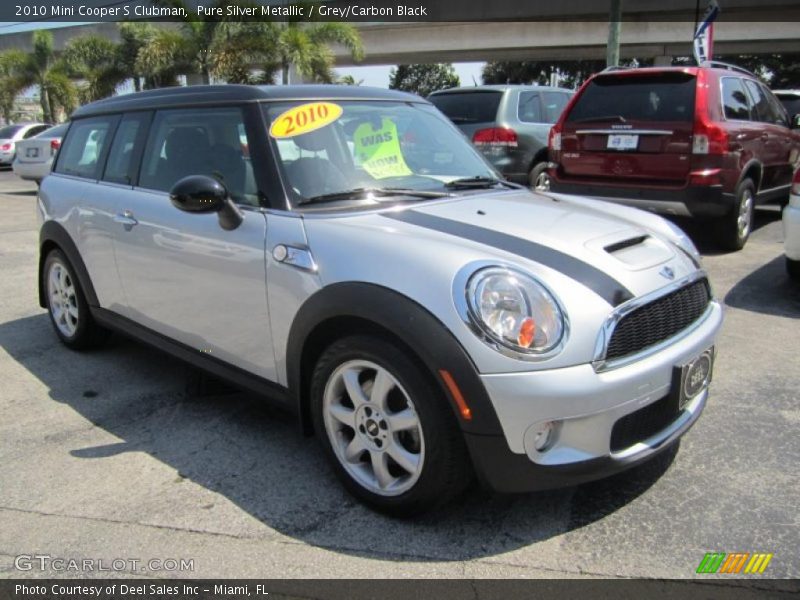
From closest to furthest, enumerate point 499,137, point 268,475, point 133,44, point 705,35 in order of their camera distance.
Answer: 1. point 268,475
2. point 499,137
3. point 705,35
4. point 133,44

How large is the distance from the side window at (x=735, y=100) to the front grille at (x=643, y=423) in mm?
5090

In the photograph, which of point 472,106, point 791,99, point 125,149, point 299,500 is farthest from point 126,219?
point 791,99

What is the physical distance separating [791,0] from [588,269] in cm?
3002

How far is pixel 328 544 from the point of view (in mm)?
2494

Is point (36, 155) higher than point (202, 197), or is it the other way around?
point (202, 197)

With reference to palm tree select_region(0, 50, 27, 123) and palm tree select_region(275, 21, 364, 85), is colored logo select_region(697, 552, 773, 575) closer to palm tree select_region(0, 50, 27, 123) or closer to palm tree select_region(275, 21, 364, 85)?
palm tree select_region(275, 21, 364, 85)

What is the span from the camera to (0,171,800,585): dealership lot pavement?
2408 mm

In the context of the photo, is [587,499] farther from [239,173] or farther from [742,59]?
[742,59]

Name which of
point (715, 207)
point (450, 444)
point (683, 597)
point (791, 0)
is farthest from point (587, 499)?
point (791, 0)

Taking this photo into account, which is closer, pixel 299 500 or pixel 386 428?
pixel 386 428

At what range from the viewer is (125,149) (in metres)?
3.94

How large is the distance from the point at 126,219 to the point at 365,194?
148 cm

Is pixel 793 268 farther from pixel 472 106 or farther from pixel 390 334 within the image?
pixel 472 106

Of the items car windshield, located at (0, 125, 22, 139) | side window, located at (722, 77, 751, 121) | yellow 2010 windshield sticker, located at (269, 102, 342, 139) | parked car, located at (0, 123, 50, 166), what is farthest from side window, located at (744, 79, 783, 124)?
car windshield, located at (0, 125, 22, 139)
